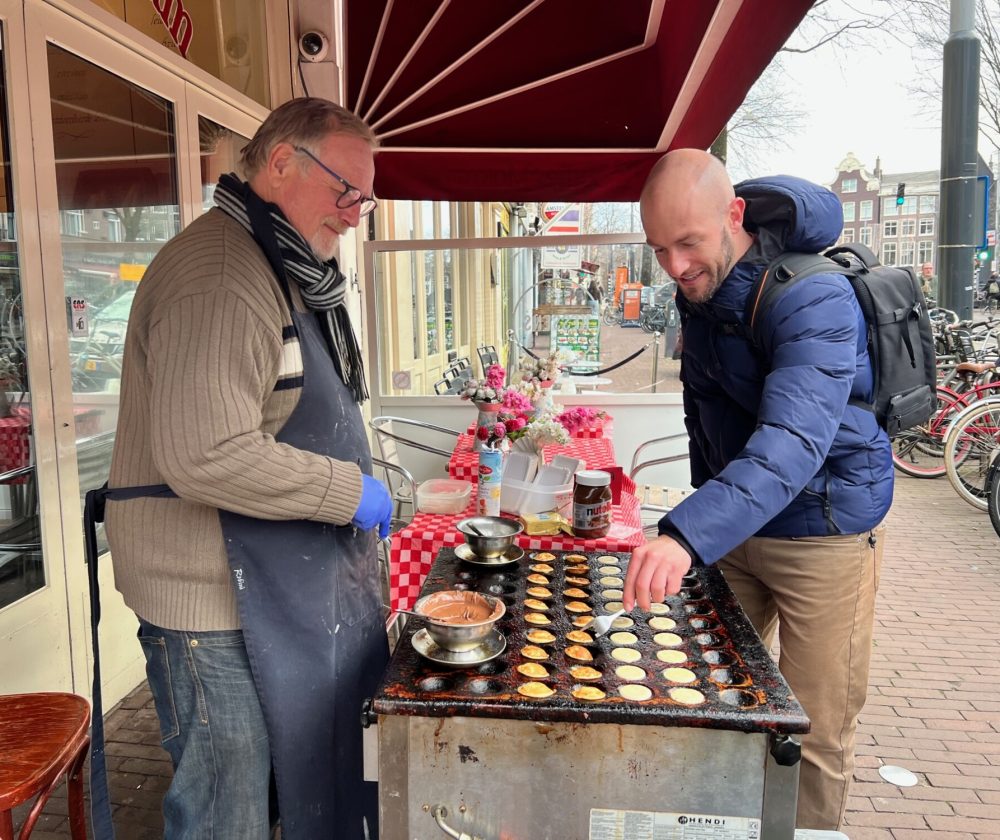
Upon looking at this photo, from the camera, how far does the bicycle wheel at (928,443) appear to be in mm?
7469

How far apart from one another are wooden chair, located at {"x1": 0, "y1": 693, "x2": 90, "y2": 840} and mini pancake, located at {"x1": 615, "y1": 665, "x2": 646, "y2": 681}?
1.25 metres

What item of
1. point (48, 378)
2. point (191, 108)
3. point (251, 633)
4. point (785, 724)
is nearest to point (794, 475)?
point (785, 724)

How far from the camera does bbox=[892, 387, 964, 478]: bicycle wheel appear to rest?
747cm

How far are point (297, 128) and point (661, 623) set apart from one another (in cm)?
140

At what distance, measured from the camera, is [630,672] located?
1.55m

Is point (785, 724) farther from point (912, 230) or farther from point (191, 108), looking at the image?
point (912, 230)

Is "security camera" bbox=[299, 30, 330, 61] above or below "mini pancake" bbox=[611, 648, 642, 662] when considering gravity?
above

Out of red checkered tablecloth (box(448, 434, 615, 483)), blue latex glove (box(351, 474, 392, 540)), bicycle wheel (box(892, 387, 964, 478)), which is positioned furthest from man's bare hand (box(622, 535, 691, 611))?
bicycle wheel (box(892, 387, 964, 478))

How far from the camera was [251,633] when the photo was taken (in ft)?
5.17

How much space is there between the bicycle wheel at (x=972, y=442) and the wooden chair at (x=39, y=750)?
22.4 ft

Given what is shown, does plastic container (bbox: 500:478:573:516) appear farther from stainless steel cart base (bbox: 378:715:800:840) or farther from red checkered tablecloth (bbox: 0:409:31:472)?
red checkered tablecloth (bbox: 0:409:31:472)

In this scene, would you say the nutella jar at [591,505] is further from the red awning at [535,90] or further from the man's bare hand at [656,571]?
the red awning at [535,90]

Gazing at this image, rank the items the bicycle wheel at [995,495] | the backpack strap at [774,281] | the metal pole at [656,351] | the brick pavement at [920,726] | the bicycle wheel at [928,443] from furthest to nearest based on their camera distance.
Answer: the bicycle wheel at [928,443]
the metal pole at [656,351]
the bicycle wheel at [995,495]
the brick pavement at [920,726]
the backpack strap at [774,281]

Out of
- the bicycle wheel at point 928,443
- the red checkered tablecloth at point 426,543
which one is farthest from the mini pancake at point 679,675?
the bicycle wheel at point 928,443
